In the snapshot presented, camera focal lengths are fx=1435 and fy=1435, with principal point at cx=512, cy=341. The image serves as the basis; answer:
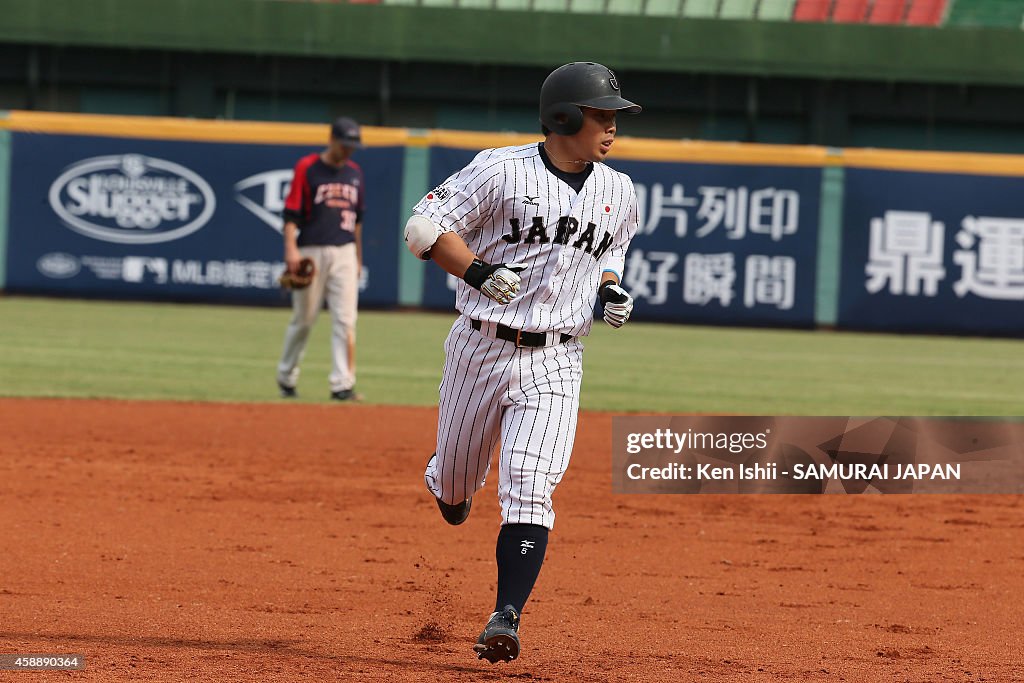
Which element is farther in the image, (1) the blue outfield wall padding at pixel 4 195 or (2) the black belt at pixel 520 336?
(1) the blue outfield wall padding at pixel 4 195

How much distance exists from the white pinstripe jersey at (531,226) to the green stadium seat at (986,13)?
21720 mm

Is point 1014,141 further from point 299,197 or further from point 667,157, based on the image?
point 299,197

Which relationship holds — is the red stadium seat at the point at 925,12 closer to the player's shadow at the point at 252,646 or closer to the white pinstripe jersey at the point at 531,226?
the white pinstripe jersey at the point at 531,226

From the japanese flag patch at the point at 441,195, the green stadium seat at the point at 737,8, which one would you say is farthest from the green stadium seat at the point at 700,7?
the japanese flag patch at the point at 441,195

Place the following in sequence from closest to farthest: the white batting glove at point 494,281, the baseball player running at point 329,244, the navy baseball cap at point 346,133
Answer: the white batting glove at point 494,281 < the navy baseball cap at point 346,133 < the baseball player running at point 329,244

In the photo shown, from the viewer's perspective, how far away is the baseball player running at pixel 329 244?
10.1m

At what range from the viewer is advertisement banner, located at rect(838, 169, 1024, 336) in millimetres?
17453

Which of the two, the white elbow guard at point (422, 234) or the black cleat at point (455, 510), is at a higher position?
the white elbow guard at point (422, 234)

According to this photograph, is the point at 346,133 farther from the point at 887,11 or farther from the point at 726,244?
the point at 887,11

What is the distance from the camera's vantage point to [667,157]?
17984 mm

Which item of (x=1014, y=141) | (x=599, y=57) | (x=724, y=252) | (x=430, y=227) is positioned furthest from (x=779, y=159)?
(x=430, y=227)

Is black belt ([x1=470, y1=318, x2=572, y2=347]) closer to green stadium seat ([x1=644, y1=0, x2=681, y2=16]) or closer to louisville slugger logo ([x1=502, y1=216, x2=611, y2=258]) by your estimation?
louisville slugger logo ([x1=502, y1=216, x2=611, y2=258])

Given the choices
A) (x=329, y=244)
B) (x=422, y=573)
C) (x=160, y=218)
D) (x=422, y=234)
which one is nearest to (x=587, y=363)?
(x=329, y=244)

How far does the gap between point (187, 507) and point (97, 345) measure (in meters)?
7.09
